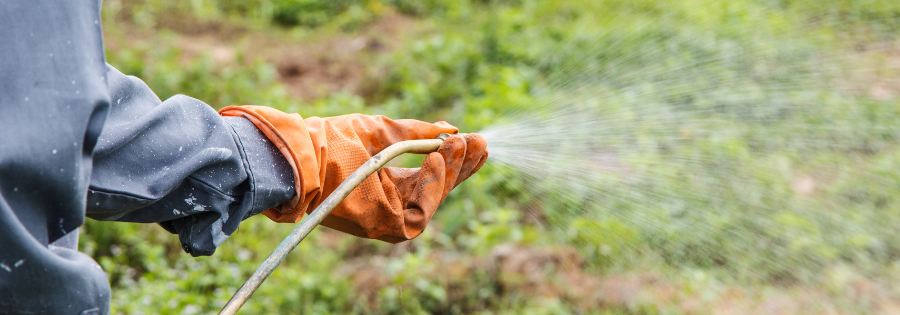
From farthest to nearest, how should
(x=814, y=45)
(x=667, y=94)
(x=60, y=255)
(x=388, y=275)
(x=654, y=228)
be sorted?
(x=814, y=45) < (x=667, y=94) < (x=654, y=228) < (x=388, y=275) < (x=60, y=255)

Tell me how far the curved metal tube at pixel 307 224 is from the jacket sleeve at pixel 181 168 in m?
0.15

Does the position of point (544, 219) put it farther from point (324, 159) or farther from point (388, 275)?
point (324, 159)

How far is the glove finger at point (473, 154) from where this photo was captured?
1.77 m

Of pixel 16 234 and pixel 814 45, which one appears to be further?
pixel 814 45

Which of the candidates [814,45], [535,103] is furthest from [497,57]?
[814,45]

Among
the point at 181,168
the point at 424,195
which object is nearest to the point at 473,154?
the point at 424,195

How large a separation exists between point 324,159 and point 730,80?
14.4ft

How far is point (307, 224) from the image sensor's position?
1.39 meters

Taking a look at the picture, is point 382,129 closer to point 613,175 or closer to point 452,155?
point 452,155

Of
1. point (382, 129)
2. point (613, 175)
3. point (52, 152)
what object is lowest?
point (613, 175)

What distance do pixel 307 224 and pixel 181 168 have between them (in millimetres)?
294

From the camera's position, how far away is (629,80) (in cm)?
513

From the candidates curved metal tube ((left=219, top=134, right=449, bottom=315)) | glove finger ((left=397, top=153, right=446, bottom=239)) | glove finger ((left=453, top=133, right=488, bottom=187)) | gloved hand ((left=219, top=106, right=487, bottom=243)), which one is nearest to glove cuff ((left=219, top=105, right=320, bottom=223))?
gloved hand ((left=219, top=106, right=487, bottom=243))

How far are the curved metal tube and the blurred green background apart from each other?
169cm
